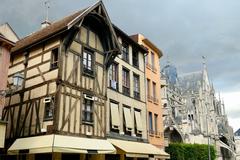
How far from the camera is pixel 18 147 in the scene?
1329cm

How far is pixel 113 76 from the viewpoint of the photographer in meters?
18.3

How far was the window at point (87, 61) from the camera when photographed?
50.1 ft

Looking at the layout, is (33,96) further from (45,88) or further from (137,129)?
(137,129)

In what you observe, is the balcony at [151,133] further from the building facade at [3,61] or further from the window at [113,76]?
the building facade at [3,61]

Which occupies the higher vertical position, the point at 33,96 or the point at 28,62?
the point at 28,62

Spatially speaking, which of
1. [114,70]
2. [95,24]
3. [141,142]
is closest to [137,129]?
[141,142]

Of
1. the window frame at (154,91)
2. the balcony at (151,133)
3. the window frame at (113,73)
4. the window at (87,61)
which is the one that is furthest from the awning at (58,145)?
the window frame at (154,91)

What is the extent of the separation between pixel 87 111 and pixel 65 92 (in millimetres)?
1806

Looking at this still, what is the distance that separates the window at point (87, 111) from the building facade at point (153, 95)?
7145mm

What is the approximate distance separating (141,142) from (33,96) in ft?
26.5

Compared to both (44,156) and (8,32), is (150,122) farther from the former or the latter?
(8,32)

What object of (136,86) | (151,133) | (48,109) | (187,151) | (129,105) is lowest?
(187,151)

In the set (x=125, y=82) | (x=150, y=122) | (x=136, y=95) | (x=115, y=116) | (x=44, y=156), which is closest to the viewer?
(x=44, y=156)

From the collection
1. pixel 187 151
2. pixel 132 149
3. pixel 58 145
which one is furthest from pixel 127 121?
pixel 187 151
